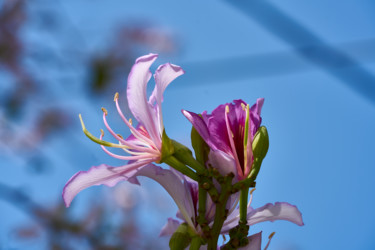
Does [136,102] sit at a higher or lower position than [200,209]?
higher

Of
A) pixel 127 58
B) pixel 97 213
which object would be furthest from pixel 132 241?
pixel 127 58

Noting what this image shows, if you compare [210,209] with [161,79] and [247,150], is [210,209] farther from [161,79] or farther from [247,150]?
[161,79]

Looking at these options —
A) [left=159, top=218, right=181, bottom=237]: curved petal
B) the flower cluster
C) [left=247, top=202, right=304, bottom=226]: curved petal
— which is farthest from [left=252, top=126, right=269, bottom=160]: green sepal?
[left=159, top=218, right=181, bottom=237]: curved petal

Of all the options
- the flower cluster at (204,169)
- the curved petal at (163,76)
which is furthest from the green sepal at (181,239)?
the curved petal at (163,76)

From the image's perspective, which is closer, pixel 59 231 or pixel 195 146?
pixel 195 146

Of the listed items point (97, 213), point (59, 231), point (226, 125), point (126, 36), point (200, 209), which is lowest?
point (200, 209)

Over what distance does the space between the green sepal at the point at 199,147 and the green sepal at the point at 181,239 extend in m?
0.11

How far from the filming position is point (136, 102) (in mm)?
747

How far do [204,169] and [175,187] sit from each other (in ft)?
0.20

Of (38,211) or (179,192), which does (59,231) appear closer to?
(38,211)

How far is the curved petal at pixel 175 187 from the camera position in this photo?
0.72m

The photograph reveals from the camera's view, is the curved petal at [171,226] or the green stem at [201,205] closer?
the green stem at [201,205]

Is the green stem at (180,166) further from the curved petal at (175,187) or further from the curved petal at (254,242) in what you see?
the curved petal at (254,242)

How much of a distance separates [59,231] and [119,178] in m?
2.82
